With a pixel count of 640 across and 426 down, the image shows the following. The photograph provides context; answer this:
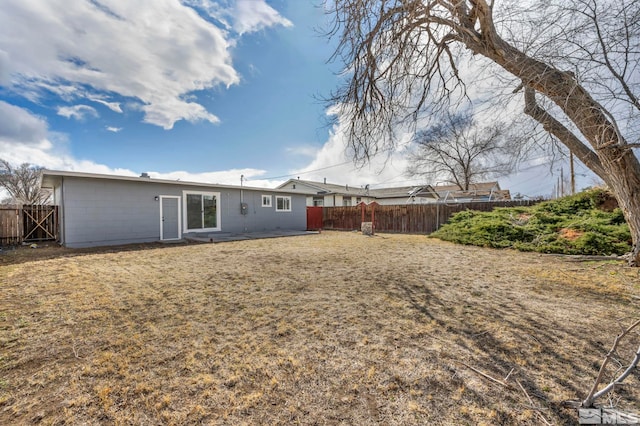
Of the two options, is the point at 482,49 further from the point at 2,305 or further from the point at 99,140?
the point at 99,140

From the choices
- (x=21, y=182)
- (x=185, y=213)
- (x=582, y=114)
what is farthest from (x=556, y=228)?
(x=21, y=182)

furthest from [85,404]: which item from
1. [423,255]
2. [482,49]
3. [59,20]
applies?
[59,20]

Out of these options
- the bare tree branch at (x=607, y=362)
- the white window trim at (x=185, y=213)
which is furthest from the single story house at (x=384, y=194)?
the bare tree branch at (x=607, y=362)

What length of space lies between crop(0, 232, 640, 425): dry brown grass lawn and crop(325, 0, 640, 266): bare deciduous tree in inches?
95.7

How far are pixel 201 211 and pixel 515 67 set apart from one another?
11564 millimetres

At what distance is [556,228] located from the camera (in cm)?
795

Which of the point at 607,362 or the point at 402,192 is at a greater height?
the point at 402,192

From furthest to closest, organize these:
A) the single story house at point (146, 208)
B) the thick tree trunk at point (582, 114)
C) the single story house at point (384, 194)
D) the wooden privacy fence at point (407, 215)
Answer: the single story house at point (384, 194) < the wooden privacy fence at point (407, 215) < the single story house at point (146, 208) < the thick tree trunk at point (582, 114)

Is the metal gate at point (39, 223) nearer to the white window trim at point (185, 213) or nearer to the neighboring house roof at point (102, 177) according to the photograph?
the neighboring house roof at point (102, 177)

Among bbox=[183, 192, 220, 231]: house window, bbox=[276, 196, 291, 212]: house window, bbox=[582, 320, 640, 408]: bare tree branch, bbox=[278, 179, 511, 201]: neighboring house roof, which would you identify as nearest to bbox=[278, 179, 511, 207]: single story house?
bbox=[278, 179, 511, 201]: neighboring house roof

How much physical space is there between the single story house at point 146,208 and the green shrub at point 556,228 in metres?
9.41

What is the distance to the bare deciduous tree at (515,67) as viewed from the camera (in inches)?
136

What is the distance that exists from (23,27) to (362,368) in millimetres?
9341

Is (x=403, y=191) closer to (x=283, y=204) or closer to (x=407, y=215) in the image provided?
(x=407, y=215)
